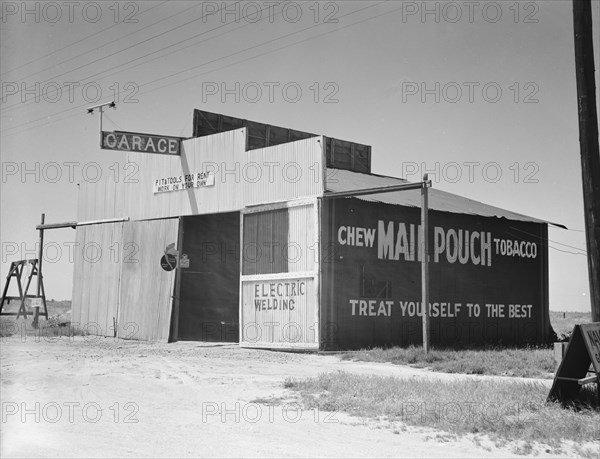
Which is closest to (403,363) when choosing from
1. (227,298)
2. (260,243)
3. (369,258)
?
(369,258)

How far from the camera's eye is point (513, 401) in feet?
35.0

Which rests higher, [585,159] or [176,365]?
[585,159]


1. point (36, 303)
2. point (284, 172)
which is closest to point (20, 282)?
point (36, 303)

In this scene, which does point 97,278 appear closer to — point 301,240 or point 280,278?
point 280,278

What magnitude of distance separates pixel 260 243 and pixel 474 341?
8544 millimetres

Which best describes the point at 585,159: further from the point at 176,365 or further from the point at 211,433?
the point at 176,365

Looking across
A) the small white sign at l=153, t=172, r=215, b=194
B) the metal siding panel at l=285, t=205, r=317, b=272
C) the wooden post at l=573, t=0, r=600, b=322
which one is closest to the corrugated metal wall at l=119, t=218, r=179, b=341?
the small white sign at l=153, t=172, r=215, b=194

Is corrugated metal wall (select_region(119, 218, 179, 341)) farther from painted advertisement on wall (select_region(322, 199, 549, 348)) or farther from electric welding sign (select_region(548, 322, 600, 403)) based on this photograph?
electric welding sign (select_region(548, 322, 600, 403))

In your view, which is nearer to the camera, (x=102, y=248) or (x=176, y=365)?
(x=176, y=365)

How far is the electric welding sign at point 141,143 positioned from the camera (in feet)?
78.6

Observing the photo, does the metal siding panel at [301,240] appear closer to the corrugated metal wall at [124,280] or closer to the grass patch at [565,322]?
the corrugated metal wall at [124,280]

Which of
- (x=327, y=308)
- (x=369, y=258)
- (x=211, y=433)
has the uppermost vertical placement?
(x=369, y=258)

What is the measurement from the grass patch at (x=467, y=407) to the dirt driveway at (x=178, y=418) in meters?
0.43

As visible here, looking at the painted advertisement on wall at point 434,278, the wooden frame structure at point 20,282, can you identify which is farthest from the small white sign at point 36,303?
the painted advertisement on wall at point 434,278
